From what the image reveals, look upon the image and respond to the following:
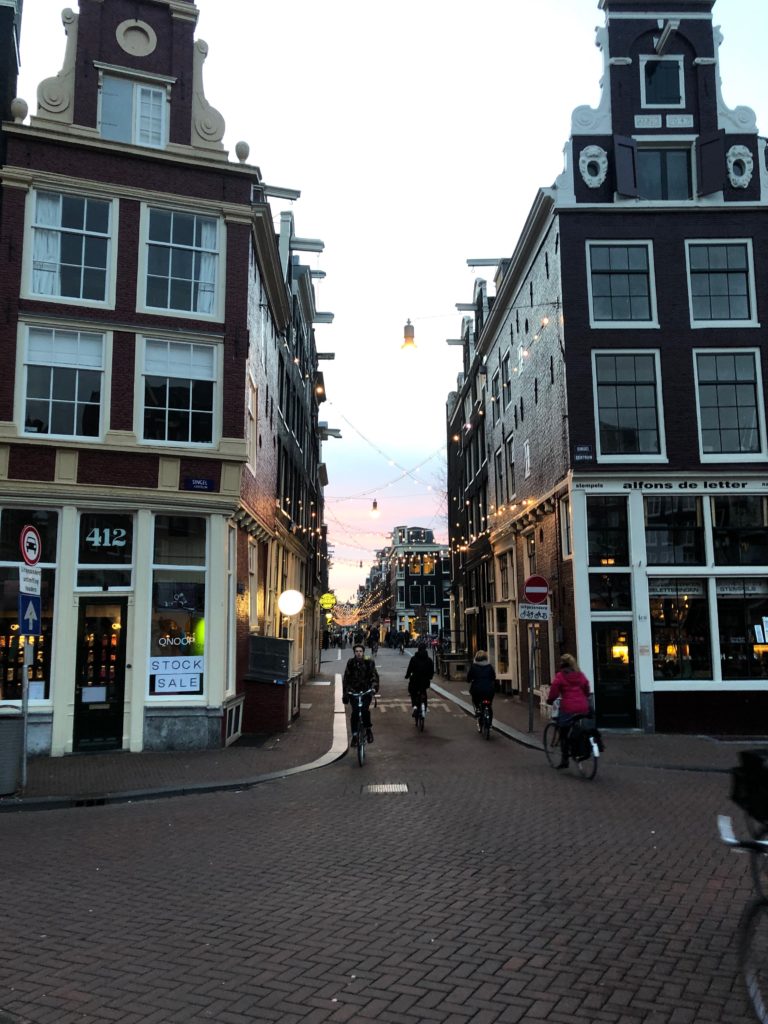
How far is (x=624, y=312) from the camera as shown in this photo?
19922 mm

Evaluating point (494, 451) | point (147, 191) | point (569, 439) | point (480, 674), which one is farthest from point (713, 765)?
point (494, 451)

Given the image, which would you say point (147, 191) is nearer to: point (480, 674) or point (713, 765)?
point (480, 674)

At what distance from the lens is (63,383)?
15.5m

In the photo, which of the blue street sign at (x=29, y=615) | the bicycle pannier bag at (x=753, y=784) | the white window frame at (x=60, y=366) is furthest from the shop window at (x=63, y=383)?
the bicycle pannier bag at (x=753, y=784)

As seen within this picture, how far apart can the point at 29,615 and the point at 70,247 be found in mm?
7741

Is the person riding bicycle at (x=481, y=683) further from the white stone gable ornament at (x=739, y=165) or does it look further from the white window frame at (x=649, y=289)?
the white stone gable ornament at (x=739, y=165)

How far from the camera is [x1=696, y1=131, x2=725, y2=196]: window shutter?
19.7m

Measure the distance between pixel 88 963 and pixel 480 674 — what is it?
12.5 m

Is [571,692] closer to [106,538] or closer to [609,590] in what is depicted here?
[609,590]

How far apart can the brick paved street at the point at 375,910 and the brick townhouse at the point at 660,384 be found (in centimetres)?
803

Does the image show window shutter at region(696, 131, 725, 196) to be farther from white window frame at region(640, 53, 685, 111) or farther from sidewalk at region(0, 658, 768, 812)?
sidewalk at region(0, 658, 768, 812)

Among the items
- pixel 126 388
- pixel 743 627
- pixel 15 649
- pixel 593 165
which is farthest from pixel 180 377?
pixel 743 627

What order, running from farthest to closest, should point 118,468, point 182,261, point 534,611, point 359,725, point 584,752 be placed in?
point 534,611 < point 182,261 < point 118,468 < point 359,725 < point 584,752

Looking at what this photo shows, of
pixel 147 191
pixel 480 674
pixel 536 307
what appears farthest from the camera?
pixel 536 307
